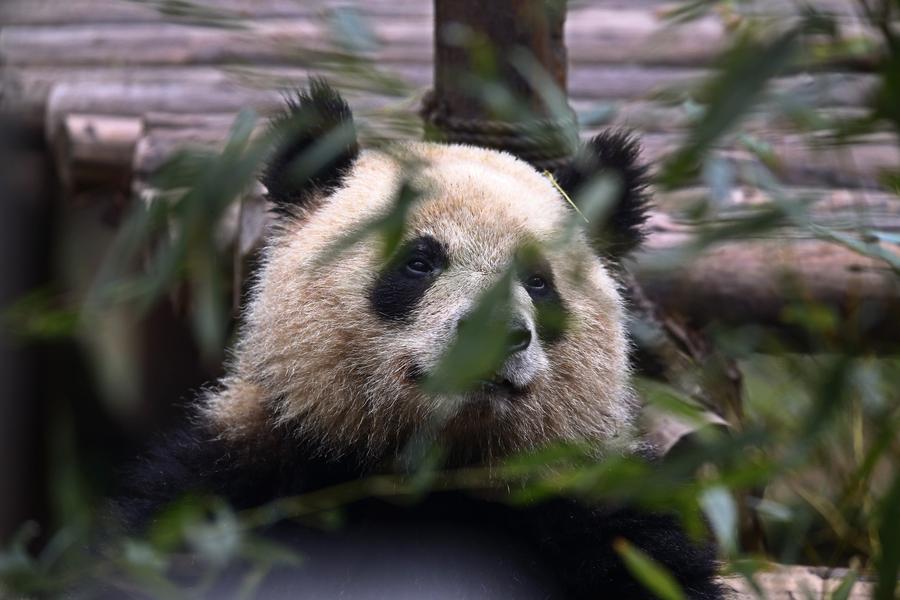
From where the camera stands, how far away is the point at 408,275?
278cm

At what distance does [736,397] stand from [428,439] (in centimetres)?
165

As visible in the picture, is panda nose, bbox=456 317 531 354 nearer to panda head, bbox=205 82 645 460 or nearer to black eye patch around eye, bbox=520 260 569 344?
panda head, bbox=205 82 645 460

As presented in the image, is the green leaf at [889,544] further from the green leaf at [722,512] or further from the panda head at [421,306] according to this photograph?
the panda head at [421,306]

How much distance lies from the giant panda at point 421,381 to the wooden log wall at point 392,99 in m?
0.89

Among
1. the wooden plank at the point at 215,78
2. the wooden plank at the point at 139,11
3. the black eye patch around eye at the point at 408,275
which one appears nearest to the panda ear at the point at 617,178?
the black eye patch around eye at the point at 408,275

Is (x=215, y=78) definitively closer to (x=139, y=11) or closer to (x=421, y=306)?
(x=139, y=11)

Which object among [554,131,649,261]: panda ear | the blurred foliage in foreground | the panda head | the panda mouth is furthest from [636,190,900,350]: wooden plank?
the blurred foliage in foreground

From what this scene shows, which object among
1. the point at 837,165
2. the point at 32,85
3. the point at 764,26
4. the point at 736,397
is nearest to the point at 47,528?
the point at 32,85

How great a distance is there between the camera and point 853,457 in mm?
4211

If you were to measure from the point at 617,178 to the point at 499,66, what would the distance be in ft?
2.15

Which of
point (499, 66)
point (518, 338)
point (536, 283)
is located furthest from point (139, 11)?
point (518, 338)

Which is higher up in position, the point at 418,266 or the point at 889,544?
the point at 889,544

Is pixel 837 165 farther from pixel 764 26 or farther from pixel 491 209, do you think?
pixel 764 26

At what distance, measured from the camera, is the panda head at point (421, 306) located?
2.68 meters
